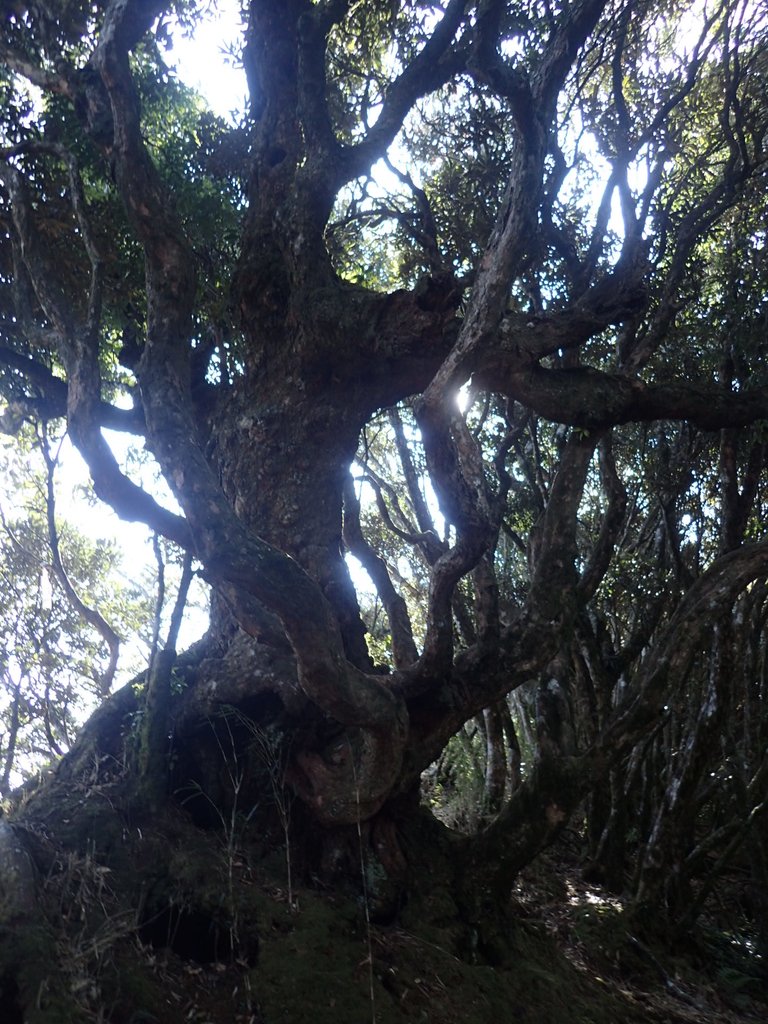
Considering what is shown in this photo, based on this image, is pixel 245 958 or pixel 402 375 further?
pixel 402 375

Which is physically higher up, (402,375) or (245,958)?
(402,375)

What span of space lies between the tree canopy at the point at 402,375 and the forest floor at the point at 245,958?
0.37 metres

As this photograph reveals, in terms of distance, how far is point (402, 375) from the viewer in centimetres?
645

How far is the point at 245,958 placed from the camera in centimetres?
428

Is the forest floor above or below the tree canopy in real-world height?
below

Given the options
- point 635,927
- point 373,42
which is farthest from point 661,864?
point 373,42

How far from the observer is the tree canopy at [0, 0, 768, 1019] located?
506cm

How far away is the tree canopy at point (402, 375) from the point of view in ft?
16.6

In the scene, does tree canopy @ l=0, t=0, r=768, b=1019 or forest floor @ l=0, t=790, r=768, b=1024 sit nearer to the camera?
forest floor @ l=0, t=790, r=768, b=1024

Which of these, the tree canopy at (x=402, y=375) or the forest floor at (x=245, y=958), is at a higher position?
the tree canopy at (x=402, y=375)

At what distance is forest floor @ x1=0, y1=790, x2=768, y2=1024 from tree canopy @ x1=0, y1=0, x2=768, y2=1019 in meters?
0.37

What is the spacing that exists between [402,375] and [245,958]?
4.23 metres

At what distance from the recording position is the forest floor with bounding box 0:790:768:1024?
3732mm

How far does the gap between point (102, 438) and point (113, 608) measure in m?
11.1
